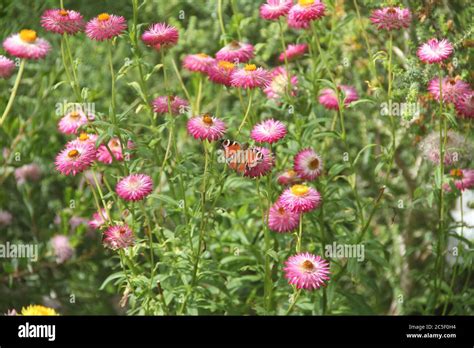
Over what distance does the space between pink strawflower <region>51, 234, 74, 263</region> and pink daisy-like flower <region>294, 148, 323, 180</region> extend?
923mm

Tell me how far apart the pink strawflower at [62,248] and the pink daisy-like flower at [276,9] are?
104 cm

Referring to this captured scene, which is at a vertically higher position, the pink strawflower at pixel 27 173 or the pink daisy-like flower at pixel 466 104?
the pink strawflower at pixel 27 173

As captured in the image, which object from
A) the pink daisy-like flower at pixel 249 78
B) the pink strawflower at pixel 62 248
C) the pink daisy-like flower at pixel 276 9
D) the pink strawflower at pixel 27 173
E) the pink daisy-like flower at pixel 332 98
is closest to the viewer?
the pink daisy-like flower at pixel 249 78

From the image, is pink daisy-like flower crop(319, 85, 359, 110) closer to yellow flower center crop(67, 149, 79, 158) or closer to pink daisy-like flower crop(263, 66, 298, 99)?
pink daisy-like flower crop(263, 66, 298, 99)

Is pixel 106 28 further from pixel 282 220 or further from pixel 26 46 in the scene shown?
pixel 282 220

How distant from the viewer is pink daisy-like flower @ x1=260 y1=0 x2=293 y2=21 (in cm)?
225

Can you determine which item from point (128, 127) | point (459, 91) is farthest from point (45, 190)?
point (459, 91)

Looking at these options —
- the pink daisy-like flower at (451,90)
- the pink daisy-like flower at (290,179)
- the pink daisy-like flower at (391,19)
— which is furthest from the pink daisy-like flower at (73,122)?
the pink daisy-like flower at (451,90)

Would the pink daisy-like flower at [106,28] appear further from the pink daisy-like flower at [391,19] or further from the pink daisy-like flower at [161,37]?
the pink daisy-like flower at [391,19]

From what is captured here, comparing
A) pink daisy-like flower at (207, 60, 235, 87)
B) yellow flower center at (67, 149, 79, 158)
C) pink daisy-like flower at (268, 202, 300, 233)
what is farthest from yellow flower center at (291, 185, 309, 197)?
yellow flower center at (67, 149, 79, 158)

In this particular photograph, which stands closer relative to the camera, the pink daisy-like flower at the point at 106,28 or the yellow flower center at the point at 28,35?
the pink daisy-like flower at the point at 106,28

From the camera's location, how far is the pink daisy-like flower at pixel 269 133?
2.10 metres

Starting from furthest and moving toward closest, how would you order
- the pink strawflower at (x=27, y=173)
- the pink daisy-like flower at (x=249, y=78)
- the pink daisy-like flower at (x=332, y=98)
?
the pink strawflower at (x=27, y=173) < the pink daisy-like flower at (x=332, y=98) < the pink daisy-like flower at (x=249, y=78)
